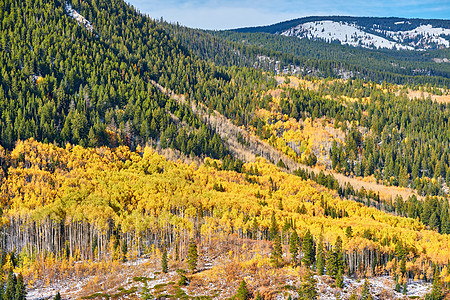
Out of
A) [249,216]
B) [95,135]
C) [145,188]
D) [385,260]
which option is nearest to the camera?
[385,260]

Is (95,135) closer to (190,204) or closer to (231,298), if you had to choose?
(190,204)

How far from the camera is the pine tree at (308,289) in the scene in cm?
9125

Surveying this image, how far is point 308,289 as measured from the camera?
92.1 m

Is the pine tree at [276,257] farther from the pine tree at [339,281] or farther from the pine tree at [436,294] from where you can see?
the pine tree at [436,294]

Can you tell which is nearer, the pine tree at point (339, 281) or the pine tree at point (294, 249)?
the pine tree at point (339, 281)

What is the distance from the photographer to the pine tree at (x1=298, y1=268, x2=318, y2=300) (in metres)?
91.2

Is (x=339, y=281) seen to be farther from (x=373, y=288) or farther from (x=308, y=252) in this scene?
(x=308, y=252)

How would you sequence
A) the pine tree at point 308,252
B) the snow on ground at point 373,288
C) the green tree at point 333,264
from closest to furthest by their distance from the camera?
the snow on ground at point 373,288 < the green tree at point 333,264 < the pine tree at point 308,252

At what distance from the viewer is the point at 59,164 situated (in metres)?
160

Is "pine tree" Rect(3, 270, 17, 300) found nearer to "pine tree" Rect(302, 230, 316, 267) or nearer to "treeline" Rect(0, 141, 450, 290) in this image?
"treeline" Rect(0, 141, 450, 290)

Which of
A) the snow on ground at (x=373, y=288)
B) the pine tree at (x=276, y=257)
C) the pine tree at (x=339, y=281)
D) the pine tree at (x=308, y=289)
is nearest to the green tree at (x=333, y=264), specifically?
the snow on ground at (x=373, y=288)

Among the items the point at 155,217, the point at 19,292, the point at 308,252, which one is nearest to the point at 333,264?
the point at 308,252

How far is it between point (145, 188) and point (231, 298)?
73.5 meters

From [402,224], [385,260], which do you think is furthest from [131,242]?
[402,224]
